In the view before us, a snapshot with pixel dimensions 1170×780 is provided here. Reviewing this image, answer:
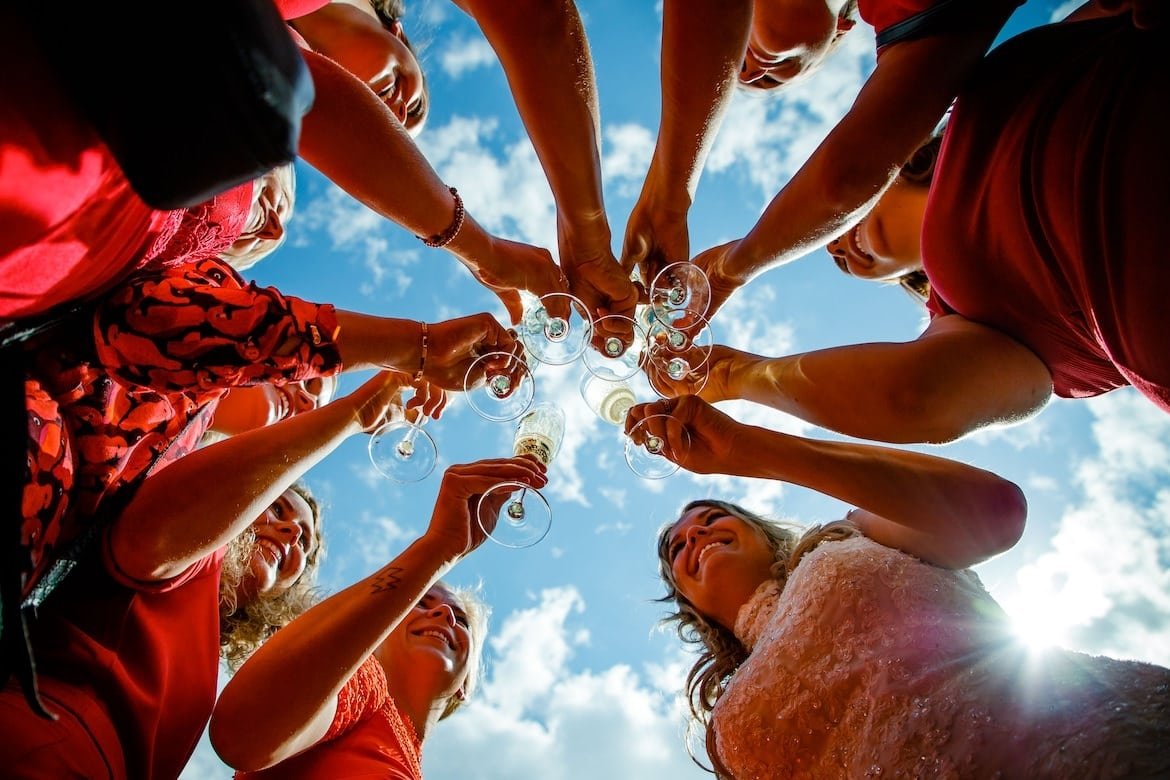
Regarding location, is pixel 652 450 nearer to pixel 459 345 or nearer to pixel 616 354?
pixel 616 354

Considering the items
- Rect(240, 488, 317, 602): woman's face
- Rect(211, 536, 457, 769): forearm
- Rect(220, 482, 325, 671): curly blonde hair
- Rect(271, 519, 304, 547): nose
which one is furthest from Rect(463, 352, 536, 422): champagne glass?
Rect(271, 519, 304, 547): nose

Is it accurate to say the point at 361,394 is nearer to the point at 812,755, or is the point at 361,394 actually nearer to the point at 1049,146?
the point at 812,755

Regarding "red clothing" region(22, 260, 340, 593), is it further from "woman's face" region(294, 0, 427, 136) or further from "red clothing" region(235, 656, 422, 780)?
"woman's face" region(294, 0, 427, 136)

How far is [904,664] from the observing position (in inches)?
73.8

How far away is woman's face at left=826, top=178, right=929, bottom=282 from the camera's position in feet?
8.52

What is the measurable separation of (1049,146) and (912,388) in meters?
0.66

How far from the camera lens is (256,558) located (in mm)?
3162

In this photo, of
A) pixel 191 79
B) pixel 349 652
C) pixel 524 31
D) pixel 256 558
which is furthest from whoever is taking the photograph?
pixel 256 558

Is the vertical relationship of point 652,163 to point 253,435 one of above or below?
above

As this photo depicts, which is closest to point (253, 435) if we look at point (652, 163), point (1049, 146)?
point (652, 163)

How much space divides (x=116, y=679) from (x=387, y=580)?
765mm

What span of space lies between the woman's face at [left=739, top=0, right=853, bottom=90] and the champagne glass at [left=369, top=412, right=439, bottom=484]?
2.32m

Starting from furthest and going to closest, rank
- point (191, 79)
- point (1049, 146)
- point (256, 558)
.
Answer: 1. point (256, 558)
2. point (1049, 146)
3. point (191, 79)

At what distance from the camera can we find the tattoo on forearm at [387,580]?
2.07 m
